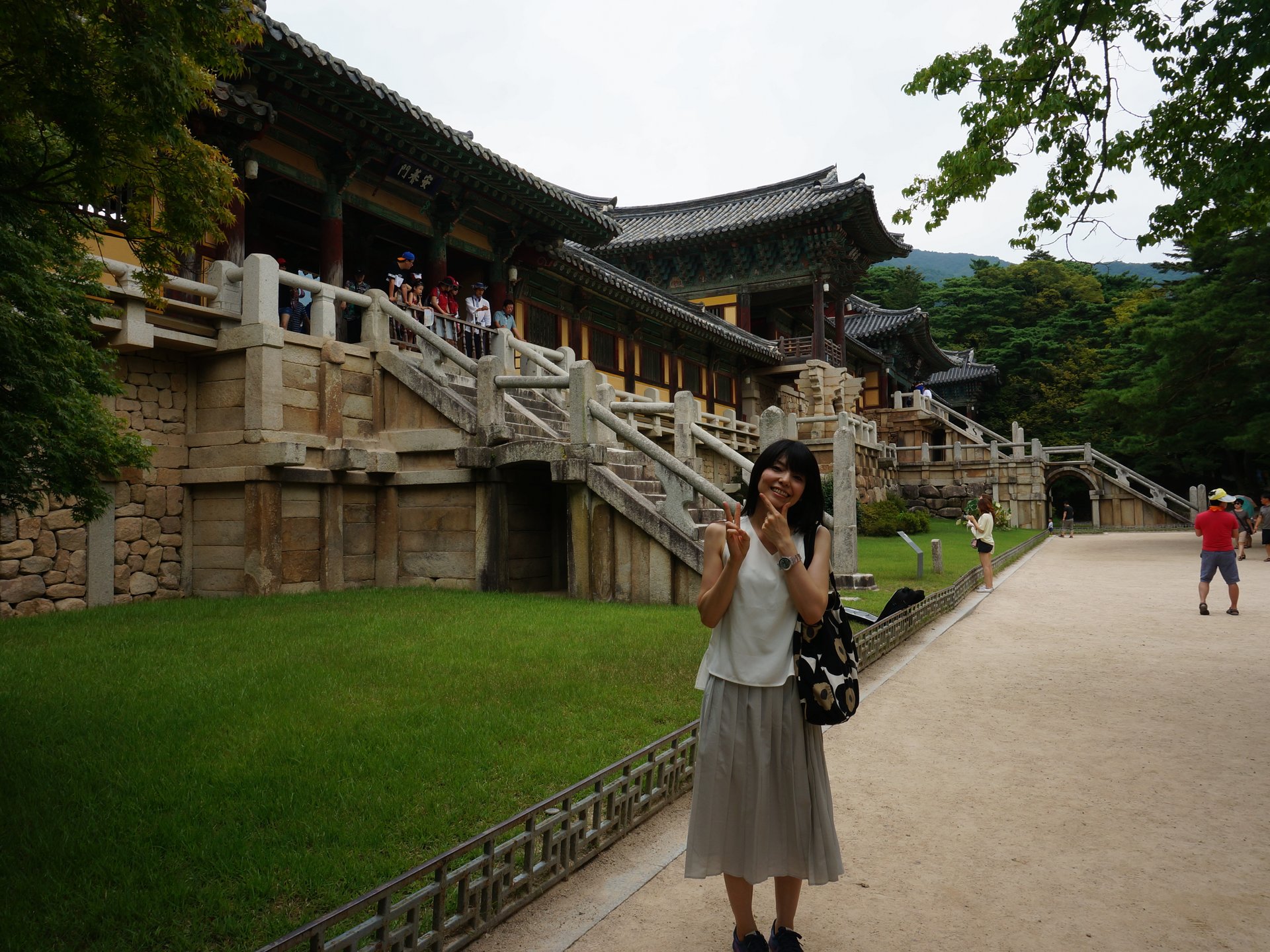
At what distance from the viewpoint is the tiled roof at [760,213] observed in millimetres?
27562

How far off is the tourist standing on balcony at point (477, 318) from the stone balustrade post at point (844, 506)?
6.15 m

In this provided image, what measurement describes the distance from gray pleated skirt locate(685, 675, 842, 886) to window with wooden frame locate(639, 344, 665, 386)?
20181mm

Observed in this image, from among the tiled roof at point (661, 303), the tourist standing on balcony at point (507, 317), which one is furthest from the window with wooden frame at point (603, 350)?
the tourist standing on balcony at point (507, 317)

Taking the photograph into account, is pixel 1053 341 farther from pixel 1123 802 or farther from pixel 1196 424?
pixel 1123 802

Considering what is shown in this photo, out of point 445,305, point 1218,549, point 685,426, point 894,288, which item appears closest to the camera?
point 1218,549

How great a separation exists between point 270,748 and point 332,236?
9.97 m

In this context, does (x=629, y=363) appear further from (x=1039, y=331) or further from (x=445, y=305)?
(x=1039, y=331)

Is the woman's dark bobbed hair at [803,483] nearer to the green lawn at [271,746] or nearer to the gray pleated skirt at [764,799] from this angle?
the gray pleated skirt at [764,799]

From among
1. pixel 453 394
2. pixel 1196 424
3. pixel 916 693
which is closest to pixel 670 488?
pixel 453 394

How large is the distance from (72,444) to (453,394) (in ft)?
23.0

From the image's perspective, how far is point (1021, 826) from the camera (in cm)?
418

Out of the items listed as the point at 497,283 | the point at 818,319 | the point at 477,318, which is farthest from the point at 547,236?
the point at 818,319

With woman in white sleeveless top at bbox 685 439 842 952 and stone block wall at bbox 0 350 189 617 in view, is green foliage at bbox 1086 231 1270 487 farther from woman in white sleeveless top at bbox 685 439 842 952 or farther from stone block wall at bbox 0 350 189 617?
woman in white sleeveless top at bbox 685 439 842 952

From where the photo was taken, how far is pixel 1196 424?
82.0 feet
